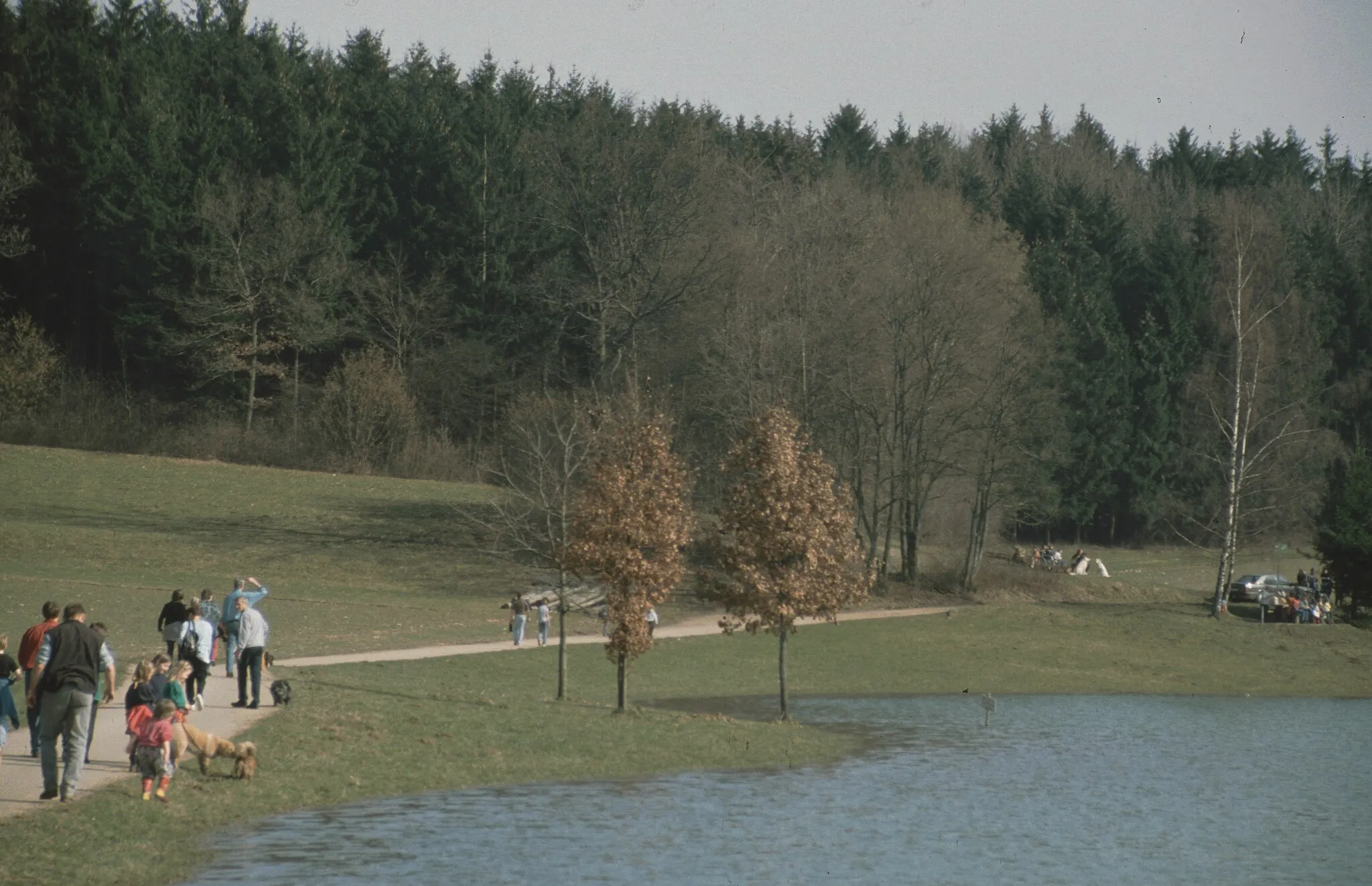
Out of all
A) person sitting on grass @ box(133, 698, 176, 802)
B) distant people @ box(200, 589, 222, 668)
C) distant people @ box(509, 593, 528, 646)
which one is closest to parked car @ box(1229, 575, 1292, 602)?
distant people @ box(509, 593, 528, 646)

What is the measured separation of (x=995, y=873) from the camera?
61.0ft

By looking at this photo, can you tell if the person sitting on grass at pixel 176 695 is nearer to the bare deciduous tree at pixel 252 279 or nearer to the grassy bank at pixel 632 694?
the grassy bank at pixel 632 694

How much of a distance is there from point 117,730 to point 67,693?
19.9 ft

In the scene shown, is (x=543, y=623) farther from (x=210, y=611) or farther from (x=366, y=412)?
(x=366, y=412)

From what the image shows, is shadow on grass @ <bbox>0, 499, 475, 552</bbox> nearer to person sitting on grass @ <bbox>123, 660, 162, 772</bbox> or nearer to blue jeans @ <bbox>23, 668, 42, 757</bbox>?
blue jeans @ <bbox>23, 668, 42, 757</bbox>

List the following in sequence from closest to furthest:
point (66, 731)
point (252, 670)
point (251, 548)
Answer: point (66, 731) → point (252, 670) → point (251, 548)

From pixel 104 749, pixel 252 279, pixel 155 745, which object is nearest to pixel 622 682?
pixel 104 749

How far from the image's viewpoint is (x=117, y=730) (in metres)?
22.0

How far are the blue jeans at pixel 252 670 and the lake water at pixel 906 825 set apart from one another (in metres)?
4.48

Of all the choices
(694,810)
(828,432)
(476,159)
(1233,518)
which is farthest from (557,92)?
(694,810)

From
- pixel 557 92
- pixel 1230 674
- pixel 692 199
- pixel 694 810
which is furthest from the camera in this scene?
pixel 557 92

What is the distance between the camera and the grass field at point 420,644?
2141 centimetres

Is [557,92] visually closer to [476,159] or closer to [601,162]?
[476,159]

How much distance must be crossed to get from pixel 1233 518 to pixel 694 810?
122 feet
